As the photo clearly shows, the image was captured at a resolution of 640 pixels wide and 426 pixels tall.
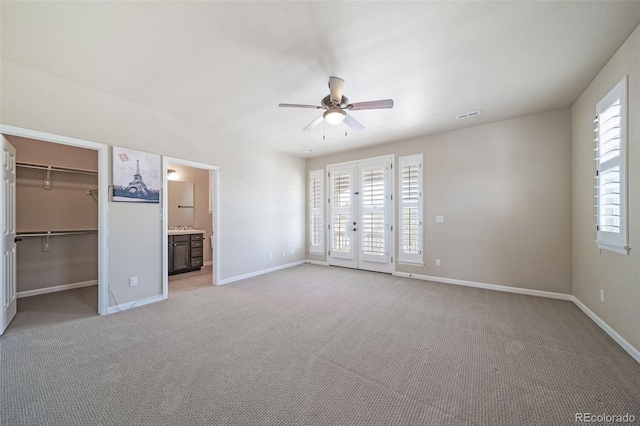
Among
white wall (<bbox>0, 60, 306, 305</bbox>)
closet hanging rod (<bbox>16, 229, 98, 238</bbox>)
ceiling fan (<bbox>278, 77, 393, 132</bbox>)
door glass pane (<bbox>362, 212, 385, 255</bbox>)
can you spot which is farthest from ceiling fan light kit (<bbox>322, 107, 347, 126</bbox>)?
closet hanging rod (<bbox>16, 229, 98, 238</bbox>)

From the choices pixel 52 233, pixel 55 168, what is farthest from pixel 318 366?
pixel 55 168

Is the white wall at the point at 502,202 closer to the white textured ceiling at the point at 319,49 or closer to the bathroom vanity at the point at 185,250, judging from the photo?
the white textured ceiling at the point at 319,49

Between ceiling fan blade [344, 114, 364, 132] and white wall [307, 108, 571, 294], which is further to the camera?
white wall [307, 108, 571, 294]

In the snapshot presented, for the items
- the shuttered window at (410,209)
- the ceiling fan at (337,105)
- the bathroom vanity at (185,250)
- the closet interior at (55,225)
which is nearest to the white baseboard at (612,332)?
the shuttered window at (410,209)

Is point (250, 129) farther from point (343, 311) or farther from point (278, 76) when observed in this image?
point (343, 311)

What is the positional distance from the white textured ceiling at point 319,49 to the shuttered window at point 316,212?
10.5 feet

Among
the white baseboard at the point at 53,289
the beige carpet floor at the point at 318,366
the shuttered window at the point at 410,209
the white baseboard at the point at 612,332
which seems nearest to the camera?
the beige carpet floor at the point at 318,366

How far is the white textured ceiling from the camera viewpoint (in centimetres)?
200

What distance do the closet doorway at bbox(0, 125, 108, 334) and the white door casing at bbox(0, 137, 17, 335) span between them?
55mm

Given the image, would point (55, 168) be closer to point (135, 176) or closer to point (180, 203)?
point (135, 176)

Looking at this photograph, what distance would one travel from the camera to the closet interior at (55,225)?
159 inches

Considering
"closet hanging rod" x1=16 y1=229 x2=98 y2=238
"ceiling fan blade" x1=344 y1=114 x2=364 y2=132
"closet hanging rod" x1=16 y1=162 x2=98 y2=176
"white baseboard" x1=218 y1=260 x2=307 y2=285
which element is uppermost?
"ceiling fan blade" x1=344 y1=114 x2=364 y2=132

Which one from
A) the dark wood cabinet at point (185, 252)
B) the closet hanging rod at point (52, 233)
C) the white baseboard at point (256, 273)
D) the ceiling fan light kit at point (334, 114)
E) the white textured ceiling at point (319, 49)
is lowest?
the white baseboard at point (256, 273)

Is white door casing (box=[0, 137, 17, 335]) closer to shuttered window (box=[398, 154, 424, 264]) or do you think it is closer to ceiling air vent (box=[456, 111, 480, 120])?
shuttered window (box=[398, 154, 424, 264])
